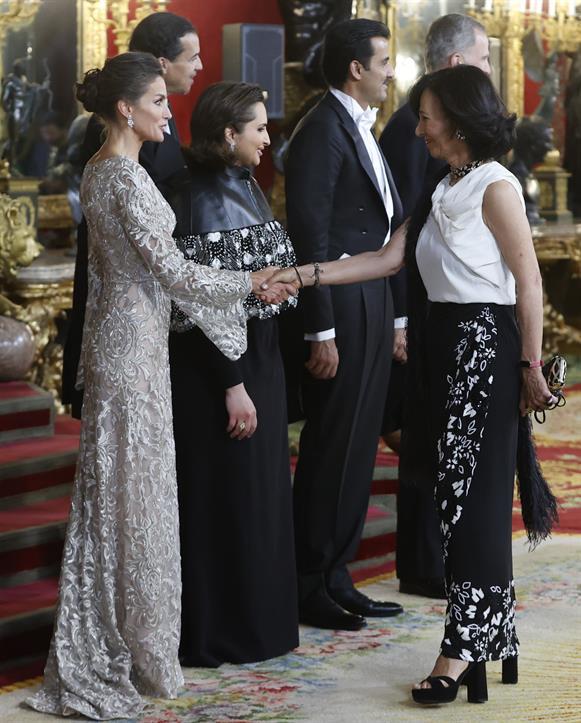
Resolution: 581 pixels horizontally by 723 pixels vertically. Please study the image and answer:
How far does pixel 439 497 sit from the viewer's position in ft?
13.0

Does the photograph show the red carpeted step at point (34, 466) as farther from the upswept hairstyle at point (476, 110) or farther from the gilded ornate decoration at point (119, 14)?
the gilded ornate decoration at point (119, 14)

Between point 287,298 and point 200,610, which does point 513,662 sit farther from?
point 287,298

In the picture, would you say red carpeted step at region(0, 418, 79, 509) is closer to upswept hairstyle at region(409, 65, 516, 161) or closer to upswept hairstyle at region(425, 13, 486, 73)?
upswept hairstyle at region(425, 13, 486, 73)

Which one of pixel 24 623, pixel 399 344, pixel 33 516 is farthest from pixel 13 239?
pixel 24 623

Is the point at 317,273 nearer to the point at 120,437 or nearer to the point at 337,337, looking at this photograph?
the point at 337,337

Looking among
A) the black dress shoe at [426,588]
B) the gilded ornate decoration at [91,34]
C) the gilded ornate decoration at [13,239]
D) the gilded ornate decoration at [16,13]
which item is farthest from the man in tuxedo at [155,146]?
the gilded ornate decoration at [91,34]

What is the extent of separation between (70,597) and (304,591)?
1.11 metres

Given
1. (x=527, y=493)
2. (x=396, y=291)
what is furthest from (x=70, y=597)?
(x=396, y=291)

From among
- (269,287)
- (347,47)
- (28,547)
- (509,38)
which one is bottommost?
(28,547)

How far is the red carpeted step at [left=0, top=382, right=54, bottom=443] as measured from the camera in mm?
5871

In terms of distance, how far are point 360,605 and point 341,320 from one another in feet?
3.26

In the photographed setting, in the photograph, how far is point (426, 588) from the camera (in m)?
5.23

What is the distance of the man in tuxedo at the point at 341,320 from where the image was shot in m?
4.74

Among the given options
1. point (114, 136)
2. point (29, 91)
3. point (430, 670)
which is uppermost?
point (29, 91)
